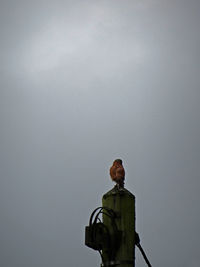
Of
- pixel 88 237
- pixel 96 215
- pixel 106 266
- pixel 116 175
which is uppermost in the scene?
pixel 116 175

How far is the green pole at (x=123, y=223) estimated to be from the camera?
6.85 metres

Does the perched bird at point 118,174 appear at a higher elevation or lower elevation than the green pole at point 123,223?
higher

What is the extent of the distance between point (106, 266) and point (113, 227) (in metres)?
0.81

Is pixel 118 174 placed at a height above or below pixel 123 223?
above

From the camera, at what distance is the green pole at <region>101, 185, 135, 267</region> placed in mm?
6848

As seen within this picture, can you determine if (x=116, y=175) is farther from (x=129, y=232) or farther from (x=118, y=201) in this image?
(x=129, y=232)

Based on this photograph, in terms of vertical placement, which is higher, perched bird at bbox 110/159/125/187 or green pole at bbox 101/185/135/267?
perched bird at bbox 110/159/125/187

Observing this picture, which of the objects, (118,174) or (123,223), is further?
(118,174)

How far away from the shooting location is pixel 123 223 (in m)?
7.01

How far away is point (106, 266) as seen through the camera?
6.87 m

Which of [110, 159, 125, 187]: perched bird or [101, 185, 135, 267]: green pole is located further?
[110, 159, 125, 187]: perched bird

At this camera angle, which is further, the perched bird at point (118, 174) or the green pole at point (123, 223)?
the perched bird at point (118, 174)

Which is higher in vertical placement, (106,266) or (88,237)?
(88,237)

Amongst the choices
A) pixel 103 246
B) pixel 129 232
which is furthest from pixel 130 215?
pixel 103 246
